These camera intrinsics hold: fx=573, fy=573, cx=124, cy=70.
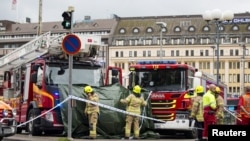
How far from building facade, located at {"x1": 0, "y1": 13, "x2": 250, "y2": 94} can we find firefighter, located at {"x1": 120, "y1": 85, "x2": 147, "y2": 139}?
102 m

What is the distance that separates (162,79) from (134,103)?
6.51 ft

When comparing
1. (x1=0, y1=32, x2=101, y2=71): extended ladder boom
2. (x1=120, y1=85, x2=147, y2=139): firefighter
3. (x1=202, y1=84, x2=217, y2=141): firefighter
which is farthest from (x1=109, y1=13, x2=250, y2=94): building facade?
(x1=202, y1=84, x2=217, y2=141): firefighter

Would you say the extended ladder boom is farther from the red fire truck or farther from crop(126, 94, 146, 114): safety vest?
crop(126, 94, 146, 114): safety vest

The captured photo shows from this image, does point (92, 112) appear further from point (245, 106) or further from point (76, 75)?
point (245, 106)

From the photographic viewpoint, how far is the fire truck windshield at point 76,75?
1859 centimetres

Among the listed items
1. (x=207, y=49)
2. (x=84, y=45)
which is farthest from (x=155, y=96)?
(x=207, y=49)

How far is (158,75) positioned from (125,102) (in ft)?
7.39

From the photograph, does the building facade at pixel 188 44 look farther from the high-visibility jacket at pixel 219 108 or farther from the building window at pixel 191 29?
the high-visibility jacket at pixel 219 108

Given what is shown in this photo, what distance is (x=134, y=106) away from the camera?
17.7 metres

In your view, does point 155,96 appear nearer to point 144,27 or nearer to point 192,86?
point 192,86

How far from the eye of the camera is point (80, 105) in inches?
712

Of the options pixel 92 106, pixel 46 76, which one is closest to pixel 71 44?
pixel 92 106

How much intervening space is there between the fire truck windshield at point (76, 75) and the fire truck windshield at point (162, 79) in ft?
4.54

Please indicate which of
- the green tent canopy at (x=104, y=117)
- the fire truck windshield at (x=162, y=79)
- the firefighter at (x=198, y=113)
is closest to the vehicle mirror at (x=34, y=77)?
the green tent canopy at (x=104, y=117)
